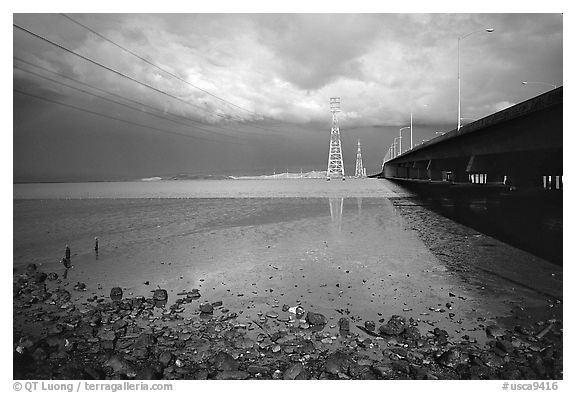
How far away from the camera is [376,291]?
389 inches

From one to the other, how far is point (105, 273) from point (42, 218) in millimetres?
21730

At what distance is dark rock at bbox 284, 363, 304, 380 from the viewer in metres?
5.62

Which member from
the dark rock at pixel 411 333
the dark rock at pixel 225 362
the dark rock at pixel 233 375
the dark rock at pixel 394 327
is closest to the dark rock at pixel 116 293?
the dark rock at pixel 225 362

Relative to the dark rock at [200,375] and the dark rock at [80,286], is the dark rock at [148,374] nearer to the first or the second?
the dark rock at [200,375]

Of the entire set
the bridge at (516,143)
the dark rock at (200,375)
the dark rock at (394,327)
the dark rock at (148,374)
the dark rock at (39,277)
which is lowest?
the dark rock at (200,375)

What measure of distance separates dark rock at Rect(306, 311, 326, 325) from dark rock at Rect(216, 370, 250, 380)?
2112 mm

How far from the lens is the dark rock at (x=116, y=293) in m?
9.44

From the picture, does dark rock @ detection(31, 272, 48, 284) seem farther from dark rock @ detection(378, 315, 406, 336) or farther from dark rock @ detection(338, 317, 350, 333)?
dark rock @ detection(378, 315, 406, 336)

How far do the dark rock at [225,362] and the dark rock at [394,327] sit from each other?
2592 millimetres

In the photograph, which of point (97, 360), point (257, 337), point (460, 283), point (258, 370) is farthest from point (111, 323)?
point (460, 283)

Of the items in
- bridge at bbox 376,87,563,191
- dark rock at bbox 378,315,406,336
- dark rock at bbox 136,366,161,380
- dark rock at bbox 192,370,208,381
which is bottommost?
dark rock at bbox 192,370,208,381

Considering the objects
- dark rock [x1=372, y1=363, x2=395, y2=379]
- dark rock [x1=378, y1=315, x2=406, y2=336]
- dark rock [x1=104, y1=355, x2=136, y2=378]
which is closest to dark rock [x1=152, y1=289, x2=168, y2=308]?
dark rock [x1=104, y1=355, x2=136, y2=378]

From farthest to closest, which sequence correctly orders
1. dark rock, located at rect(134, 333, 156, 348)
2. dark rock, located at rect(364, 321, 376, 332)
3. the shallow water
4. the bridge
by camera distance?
the bridge
the shallow water
dark rock, located at rect(364, 321, 376, 332)
dark rock, located at rect(134, 333, 156, 348)

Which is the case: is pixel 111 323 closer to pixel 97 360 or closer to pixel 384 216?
pixel 97 360
